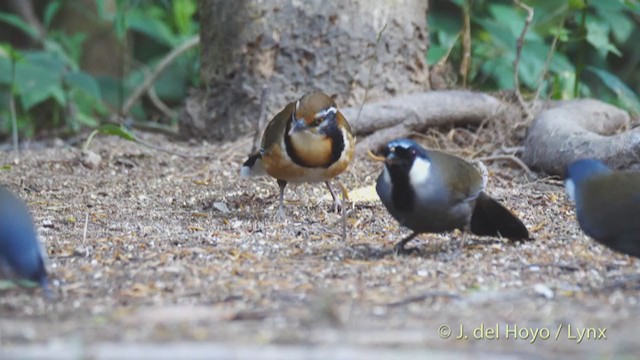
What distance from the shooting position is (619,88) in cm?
772

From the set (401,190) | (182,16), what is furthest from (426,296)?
(182,16)

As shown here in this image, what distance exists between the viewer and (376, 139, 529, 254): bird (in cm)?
431

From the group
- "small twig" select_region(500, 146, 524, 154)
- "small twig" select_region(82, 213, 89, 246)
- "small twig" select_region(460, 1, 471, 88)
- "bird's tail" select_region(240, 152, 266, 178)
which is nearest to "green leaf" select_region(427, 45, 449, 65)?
"small twig" select_region(460, 1, 471, 88)

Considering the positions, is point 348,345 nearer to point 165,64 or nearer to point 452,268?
point 452,268

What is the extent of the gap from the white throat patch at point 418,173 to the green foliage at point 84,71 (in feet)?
13.7

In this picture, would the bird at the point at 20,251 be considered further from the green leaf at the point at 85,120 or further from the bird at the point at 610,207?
the green leaf at the point at 85,120

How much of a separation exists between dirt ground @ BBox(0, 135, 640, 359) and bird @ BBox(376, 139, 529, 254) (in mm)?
157

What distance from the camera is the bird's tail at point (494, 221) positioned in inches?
180

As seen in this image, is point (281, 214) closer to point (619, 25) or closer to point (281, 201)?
point (281, 201)

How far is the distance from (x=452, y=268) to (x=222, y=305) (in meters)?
1.08

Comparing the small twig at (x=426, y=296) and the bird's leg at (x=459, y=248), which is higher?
the small twig at (x=426, y=296)

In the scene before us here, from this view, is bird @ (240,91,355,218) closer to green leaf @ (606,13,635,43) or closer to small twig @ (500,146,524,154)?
small twig @ (500,146,524,154)

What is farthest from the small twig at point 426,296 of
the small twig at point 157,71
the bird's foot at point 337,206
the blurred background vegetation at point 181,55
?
the small twig at point 157,71

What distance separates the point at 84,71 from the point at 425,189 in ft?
21.5
